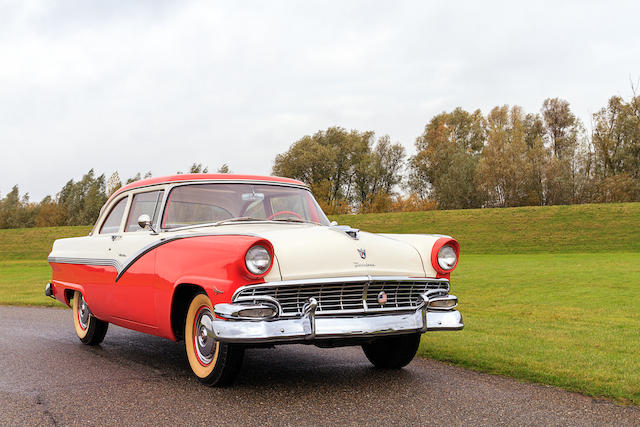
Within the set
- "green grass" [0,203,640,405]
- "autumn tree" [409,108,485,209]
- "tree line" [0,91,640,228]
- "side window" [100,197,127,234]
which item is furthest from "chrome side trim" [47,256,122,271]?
"autumn tree" [409,108,485,209]

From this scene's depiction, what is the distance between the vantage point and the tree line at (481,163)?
57.5 metres

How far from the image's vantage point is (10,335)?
8.28 m

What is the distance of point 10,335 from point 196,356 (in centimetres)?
429

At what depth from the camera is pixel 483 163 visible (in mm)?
57656

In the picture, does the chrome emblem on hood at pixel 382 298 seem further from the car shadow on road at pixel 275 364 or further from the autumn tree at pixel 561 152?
the autumn tree at pixel 561 152

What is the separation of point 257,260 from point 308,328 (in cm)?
62

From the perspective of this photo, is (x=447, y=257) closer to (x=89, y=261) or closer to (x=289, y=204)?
(x=289, y=204)

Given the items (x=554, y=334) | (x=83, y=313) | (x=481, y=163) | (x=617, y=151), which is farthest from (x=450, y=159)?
(x=83, y=313)

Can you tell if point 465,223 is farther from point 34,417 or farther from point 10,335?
point 34,417

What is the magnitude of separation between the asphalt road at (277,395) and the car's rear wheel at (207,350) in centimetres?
12

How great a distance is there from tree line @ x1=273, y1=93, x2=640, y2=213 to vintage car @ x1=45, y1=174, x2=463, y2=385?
53.7 metres

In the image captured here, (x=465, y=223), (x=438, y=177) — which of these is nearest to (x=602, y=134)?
(x=438, y=177)

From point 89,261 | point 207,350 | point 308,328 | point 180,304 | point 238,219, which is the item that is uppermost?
point 238,219

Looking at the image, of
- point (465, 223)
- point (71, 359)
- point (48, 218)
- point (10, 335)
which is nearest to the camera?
point (71, 359)
